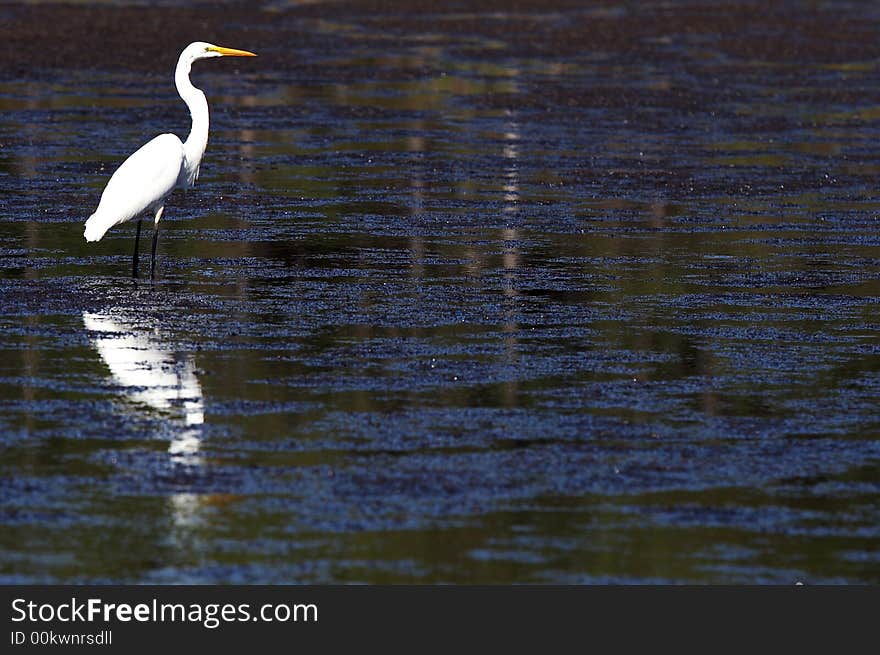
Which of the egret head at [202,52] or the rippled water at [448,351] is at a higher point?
the egret head at [202,52]

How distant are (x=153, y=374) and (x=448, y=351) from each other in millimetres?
1904

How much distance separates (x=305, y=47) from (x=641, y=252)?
20353 mm

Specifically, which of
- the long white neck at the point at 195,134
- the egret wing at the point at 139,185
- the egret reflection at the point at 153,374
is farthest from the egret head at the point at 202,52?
the egret reflection at the point at 153,374

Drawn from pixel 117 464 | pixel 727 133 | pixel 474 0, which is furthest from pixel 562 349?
pixel 474 0

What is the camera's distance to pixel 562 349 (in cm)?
1189

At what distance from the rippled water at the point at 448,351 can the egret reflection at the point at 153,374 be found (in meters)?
0.03

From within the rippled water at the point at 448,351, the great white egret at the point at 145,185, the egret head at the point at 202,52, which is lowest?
the rippled water at the point at 448,351

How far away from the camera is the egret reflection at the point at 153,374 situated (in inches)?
379

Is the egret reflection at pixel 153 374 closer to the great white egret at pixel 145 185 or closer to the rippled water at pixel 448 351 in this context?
the rippled water at pixel 448 351

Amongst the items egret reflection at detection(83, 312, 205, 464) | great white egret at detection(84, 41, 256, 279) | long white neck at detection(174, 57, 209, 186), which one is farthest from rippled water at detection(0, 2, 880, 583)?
long white neck at detection(174, 57, 209, 186)

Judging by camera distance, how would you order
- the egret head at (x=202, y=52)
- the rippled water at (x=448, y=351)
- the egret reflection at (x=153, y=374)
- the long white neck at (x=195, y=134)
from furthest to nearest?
the egret head at (x=202, y=52) → the long white neck at (x=195, y=134) → the egret reflection at (x=153, y=374) → the rippled water at (x=448, y=351)

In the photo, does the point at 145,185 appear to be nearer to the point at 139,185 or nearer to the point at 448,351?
the point at 139,185

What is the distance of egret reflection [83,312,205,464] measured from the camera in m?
9.62

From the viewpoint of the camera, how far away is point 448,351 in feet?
38.4
